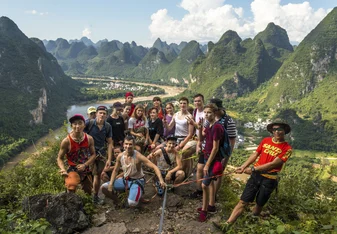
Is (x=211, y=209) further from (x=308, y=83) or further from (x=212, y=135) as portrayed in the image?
(x=308, y=83)

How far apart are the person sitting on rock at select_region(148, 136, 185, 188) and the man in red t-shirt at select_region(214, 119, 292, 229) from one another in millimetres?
1180

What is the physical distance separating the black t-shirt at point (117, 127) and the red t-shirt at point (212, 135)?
82.3 inches

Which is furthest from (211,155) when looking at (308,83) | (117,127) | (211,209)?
(308,83)

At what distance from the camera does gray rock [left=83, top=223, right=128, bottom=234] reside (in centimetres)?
349

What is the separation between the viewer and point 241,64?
84.1 m

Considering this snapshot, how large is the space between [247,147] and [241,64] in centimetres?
5239

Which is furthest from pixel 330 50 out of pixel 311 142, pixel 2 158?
pixel 2 158

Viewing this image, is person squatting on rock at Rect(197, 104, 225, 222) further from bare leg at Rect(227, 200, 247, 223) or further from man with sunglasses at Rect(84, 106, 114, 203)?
man with sunglasses at Rect(84, 106, 114, 203)

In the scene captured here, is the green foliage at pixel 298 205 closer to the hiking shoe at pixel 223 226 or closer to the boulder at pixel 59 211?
the hiking shoe at pixel 223 226

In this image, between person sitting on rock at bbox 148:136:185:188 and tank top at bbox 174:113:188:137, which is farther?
tank top at bbox 174:113:188:137

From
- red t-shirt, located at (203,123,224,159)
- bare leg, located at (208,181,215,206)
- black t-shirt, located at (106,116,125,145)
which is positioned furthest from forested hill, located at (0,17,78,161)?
red t-shirt, located at (203,123,224,159)

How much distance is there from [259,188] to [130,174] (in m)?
1.78

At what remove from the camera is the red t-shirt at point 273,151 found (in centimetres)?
313

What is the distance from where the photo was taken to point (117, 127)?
520 cm
